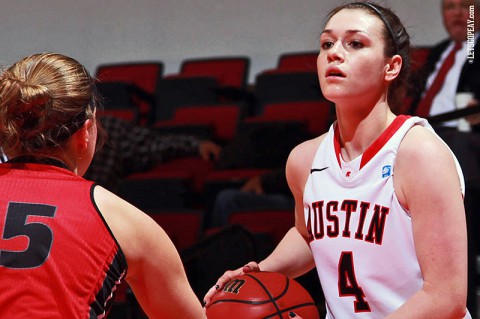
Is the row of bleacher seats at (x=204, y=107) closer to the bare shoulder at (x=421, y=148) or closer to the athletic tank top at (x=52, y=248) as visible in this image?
the bare shoulder at (x=421, y=148)

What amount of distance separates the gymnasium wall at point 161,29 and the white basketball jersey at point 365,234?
229 inches

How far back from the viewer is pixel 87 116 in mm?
1986

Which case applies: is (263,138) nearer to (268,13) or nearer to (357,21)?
(268,13)

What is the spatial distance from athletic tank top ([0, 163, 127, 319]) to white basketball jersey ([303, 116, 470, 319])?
662mm

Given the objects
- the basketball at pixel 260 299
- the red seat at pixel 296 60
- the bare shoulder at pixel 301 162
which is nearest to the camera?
the basketball at pixel 260 299

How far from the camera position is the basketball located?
2.36 meters

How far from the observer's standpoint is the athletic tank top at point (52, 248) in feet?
6.01

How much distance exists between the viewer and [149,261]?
196 cm

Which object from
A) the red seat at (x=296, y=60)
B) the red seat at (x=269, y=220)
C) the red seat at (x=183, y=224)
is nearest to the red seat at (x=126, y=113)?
A: the red seat at (x=296, y=60)

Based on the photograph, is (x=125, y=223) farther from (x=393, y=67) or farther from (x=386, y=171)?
(x=393, y=67)

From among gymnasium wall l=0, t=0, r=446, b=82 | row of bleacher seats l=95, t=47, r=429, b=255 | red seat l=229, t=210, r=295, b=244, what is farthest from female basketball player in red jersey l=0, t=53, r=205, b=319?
gymnasium wall l=0, t=0, r=446, b=82

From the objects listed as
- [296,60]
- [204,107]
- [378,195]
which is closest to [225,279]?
[378,195]

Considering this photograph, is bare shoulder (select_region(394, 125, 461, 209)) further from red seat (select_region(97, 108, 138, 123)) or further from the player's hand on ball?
red seat (select_region(97, 108, 138, 123))

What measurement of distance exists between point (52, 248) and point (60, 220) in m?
0.06
